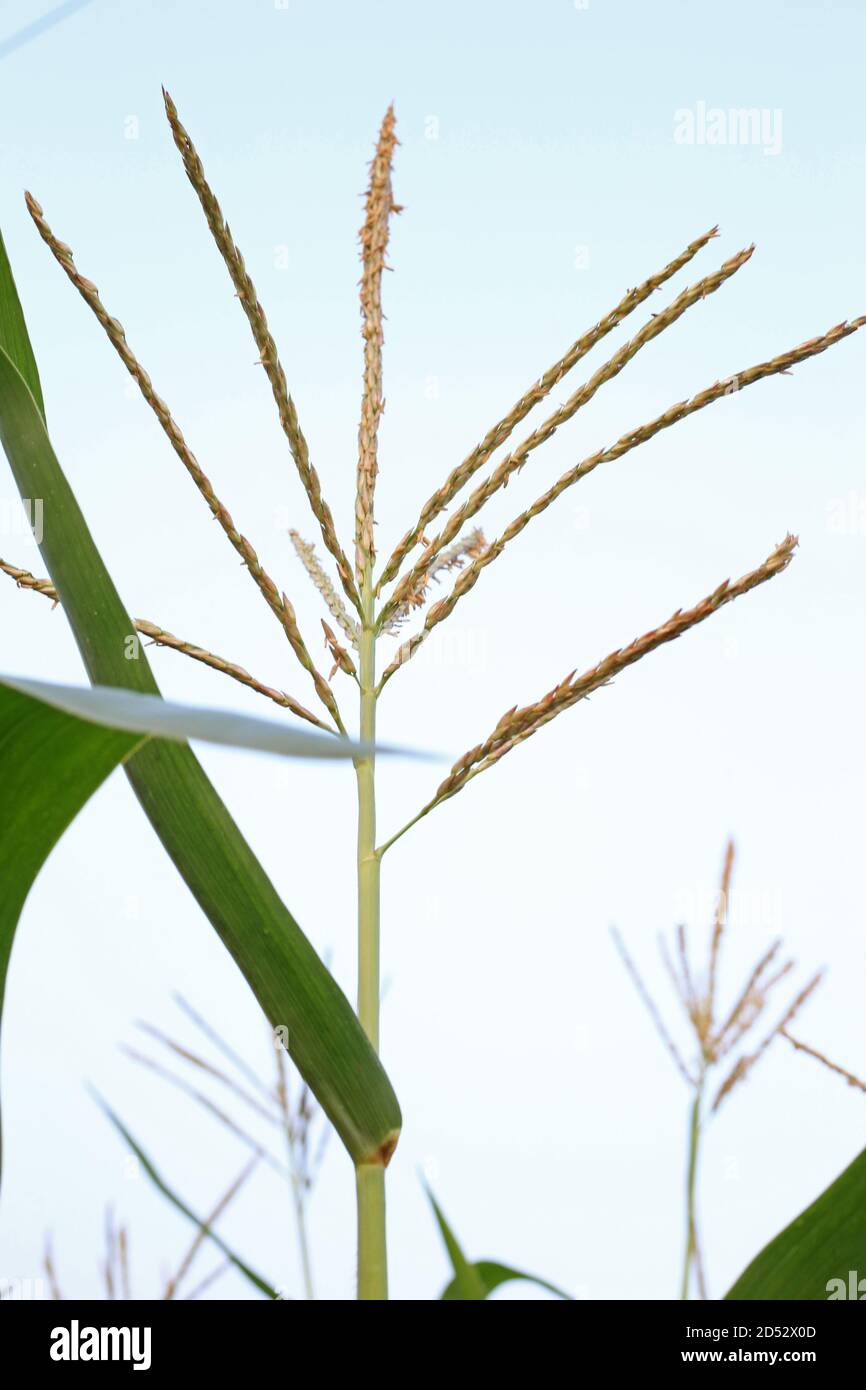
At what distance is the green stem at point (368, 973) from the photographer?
0.53 metres

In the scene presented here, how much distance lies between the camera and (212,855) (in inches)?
23.3

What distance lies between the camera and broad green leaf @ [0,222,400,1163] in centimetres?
57

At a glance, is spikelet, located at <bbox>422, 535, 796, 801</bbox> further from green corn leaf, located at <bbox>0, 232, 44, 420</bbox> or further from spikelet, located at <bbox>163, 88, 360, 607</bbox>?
green corn leaf, located at <bbox>0, 232, 44, 420</bbox>

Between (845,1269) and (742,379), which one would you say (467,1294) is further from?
(742,379)

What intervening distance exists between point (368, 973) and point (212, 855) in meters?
0.10

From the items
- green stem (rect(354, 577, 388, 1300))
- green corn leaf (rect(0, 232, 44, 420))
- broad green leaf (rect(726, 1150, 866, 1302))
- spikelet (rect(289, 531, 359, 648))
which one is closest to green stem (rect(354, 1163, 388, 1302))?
green stem (rect(354, 577, 388, 1300))

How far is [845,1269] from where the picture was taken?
0.58 m

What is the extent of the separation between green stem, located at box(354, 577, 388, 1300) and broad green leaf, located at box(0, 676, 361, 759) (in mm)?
214

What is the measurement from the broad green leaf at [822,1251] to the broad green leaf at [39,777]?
405mm

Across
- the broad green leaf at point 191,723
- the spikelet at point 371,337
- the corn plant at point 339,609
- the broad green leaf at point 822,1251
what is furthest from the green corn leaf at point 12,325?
the broad green leaf at point 822,1251

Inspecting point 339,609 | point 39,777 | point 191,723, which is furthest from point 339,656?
point 191,723

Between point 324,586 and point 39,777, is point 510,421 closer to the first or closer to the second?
point 324,586
